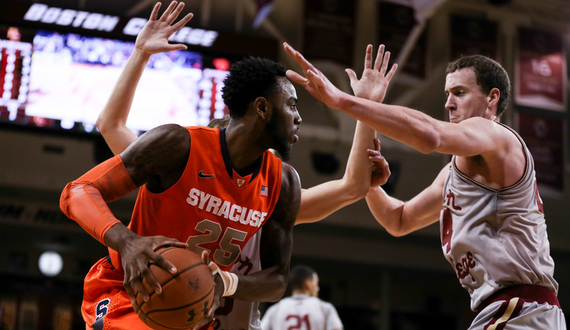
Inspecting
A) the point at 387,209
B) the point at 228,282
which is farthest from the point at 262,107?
the point at 387,209

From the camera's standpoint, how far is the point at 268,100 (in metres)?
2.97

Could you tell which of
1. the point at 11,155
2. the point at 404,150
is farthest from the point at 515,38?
the point at 11,155

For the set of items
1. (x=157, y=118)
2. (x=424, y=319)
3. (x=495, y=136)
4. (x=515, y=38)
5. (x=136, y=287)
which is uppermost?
(x=515, y=38)

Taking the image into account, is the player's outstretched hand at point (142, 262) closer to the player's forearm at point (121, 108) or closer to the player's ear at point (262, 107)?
the player's ear at point (262, 107)

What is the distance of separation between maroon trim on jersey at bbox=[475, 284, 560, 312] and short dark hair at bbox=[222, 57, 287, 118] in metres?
1.37

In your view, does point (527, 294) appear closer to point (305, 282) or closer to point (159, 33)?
point (159, 33)

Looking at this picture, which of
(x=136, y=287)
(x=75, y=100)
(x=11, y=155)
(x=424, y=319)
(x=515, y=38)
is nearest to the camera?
(x=136, y=287)

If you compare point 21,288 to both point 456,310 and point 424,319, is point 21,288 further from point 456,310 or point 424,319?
point 456,310

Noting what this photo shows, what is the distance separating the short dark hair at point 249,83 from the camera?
118 inches

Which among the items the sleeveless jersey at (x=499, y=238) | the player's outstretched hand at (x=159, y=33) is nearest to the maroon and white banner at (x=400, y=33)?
the player's outstretched hand at (x=159, y=33)

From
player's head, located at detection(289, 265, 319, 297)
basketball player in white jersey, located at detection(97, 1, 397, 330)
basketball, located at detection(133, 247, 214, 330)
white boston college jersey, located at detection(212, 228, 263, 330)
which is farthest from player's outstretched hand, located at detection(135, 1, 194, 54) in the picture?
player's head, located at detection(289, 265, 319, 297)

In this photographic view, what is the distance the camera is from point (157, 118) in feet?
28.6

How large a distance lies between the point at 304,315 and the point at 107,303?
4250 mm

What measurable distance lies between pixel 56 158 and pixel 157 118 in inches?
115
